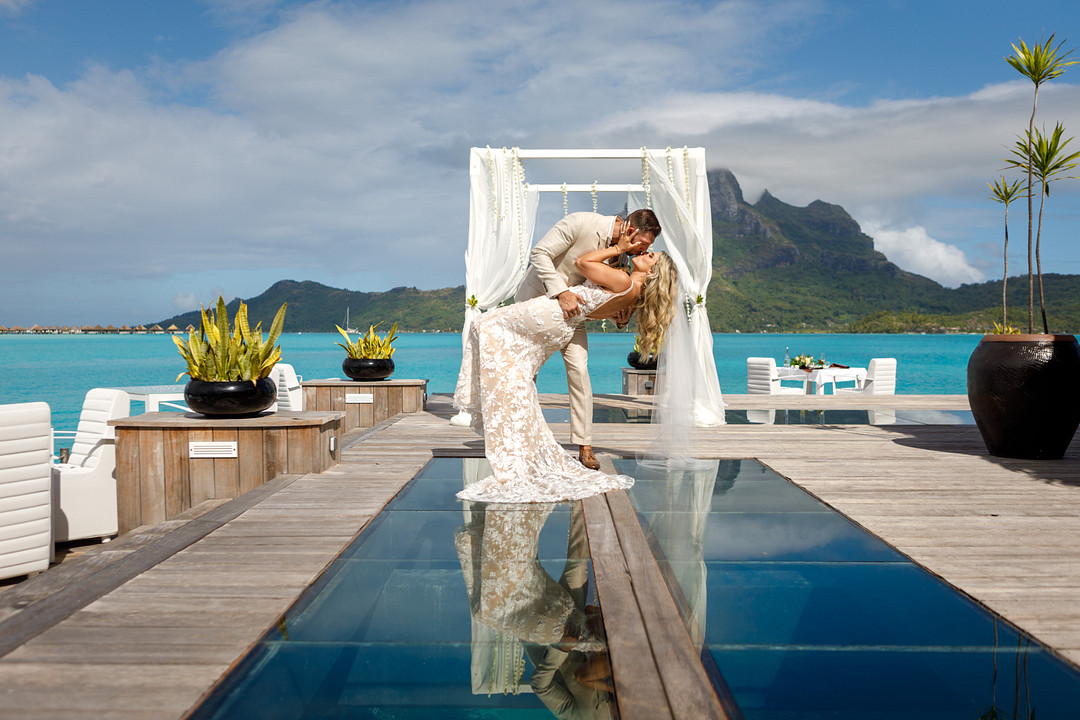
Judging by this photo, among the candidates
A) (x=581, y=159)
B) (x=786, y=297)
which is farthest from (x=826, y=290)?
(x=581, y=159)

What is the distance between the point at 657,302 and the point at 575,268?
58 centimetres

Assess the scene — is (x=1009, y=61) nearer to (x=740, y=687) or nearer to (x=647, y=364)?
(x=740, y=687)

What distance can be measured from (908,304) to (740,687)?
6517cm

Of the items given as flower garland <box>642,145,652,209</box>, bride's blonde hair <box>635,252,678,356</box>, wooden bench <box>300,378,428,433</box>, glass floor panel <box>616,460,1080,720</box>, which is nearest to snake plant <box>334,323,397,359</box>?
wooden bench <box>300,378,428,433</box>

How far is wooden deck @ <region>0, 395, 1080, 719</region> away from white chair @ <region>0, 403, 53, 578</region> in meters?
0.59

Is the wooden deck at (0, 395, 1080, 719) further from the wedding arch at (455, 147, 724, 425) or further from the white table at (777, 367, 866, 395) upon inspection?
the white table at (777, 367, 866, 395)

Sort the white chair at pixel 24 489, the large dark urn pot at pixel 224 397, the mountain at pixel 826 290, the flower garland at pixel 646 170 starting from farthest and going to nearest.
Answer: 1. the mountain at pixel 826 290
2. the flower garland at pixel 646 170
3. the large dark urn pot at pixel 224 397
4. the white chair at pixel 24 489

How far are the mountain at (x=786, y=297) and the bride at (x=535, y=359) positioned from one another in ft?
125

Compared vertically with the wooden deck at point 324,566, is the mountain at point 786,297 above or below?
above

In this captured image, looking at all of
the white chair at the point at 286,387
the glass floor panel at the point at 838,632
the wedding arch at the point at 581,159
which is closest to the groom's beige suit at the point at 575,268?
the glass floor panel at the point at 838,632

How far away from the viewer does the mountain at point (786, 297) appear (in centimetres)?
4803

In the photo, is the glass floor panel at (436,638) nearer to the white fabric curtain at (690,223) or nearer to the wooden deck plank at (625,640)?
the wooden deck plank at (625,640)

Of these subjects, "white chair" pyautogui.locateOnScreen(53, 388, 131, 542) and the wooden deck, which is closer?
the wooden deck

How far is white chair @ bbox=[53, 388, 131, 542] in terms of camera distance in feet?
12.2
